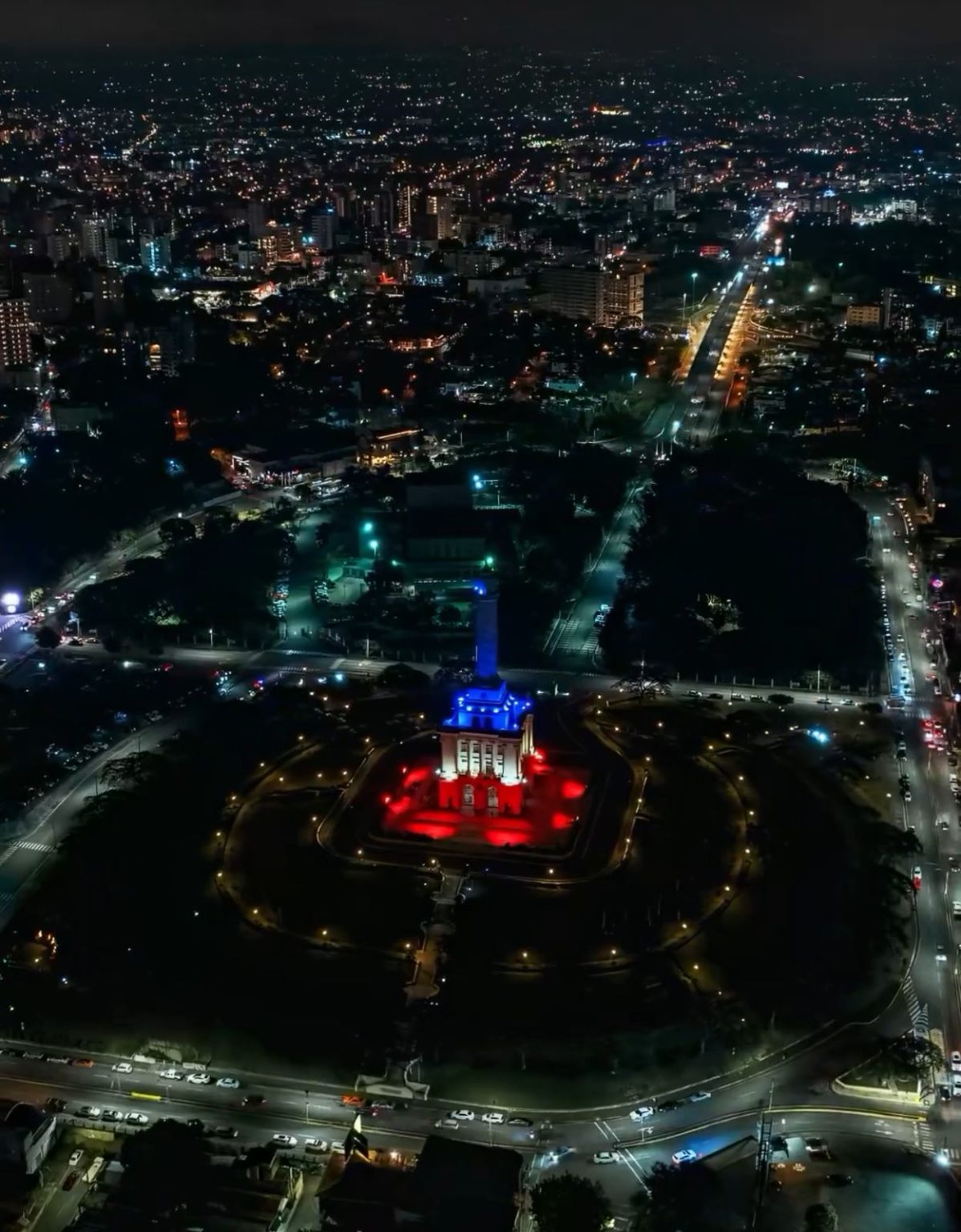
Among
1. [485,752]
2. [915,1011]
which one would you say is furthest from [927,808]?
[485,752]

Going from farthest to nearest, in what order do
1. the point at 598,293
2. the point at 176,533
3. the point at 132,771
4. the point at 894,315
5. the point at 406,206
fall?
the point at 406,206 < the point at 598,293 < the point at 894,315 < the point at 176,533 < the point at 132,771

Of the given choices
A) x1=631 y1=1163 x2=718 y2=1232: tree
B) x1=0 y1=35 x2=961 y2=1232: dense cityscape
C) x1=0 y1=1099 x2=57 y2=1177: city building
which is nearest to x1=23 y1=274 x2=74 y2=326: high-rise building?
x1=0 y1=35 x2=961 y2=1232: dense cityscape

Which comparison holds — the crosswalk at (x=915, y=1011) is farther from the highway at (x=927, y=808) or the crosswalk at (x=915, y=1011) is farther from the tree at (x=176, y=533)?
the tree at (x=176, y=533)

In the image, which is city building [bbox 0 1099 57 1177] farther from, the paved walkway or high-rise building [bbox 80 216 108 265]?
high-rise building [bbox 80 216 108 265]

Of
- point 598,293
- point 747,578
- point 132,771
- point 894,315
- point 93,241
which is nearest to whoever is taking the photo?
point 132,771

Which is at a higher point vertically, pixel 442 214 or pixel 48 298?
pixel 442 214

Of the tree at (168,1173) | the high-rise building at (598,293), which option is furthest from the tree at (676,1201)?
the high-rise building at (598,293)

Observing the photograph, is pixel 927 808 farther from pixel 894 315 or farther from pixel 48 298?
pixel 48 298

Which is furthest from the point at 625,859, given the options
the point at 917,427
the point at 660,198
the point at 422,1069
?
the point at 660,198
